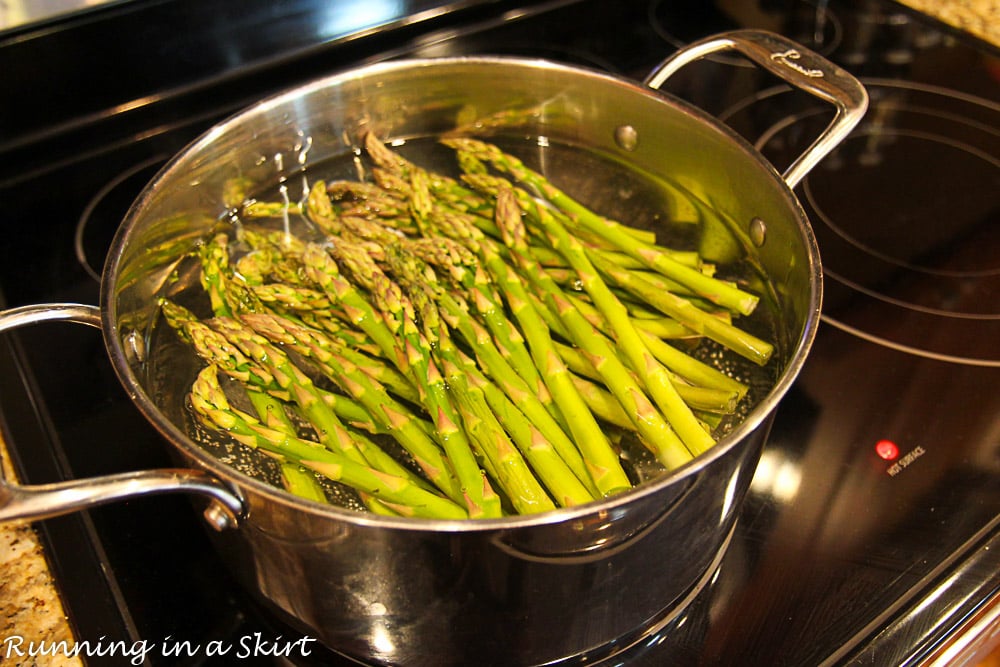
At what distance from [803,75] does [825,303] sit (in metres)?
0.26

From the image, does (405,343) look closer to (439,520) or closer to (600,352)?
(600,352)

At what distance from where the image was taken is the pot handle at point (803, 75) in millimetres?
804

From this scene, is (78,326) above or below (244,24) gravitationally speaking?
below

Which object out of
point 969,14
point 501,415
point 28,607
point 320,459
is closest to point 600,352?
point 501,415

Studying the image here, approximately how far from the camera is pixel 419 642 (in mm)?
648

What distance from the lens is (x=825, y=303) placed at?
0.97m

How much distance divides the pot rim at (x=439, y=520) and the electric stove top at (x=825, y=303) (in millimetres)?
160

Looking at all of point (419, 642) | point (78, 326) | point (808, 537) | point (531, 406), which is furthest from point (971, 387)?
point (78, 326)

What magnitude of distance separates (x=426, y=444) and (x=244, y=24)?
2.31 feet

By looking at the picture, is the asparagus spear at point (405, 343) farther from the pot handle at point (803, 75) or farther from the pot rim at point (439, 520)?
the pot handle at point (803, 75)

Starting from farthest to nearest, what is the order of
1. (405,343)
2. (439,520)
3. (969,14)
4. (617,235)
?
(969,14) < (617,235) < (405,343) < (439,520)

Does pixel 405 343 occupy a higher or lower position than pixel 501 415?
higher

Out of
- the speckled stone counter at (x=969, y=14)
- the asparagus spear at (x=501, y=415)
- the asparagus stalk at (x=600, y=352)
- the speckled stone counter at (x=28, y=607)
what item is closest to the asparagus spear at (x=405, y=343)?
the asparagus spear at (x=501, y=415)

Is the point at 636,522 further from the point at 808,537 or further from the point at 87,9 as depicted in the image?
the point at 87,9
